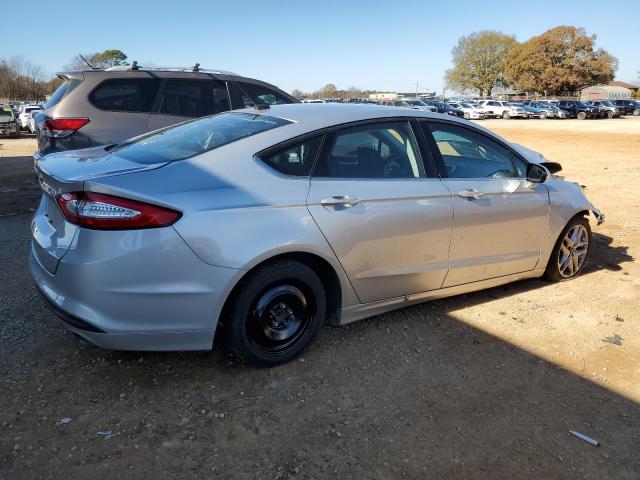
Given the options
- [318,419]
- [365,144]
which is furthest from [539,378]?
[365,144]

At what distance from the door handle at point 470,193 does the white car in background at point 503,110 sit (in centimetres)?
4650

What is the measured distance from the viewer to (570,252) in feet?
15.3

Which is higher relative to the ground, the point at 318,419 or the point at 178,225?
the point at 178,225

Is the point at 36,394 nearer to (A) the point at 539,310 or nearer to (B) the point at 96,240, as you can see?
(B) the point at 96,240

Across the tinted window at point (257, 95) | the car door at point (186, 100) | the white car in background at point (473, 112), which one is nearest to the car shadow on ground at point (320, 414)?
the car door at point (186, 100)

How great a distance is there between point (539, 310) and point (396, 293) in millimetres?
1403

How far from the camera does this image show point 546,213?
425 cm

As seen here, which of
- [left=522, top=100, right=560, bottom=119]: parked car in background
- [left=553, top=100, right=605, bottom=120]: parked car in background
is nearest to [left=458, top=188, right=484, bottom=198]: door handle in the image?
[left=522, top=100, right=560, bottom=119]: parked car in background

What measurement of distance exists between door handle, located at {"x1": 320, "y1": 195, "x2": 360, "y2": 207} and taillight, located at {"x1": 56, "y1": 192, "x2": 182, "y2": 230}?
3.10ft

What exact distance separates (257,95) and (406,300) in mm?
4411

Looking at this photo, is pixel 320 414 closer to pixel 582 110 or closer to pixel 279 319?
pixel 279 319

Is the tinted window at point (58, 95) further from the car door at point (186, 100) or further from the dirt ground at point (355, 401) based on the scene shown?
the dirt ground at point (355, 401)

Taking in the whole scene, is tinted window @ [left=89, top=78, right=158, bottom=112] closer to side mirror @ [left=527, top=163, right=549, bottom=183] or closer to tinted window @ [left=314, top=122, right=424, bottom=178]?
tinted window @ [left=314, top=122, right=424, bottom=178]

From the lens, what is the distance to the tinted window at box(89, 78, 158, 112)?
5984 millimetres
